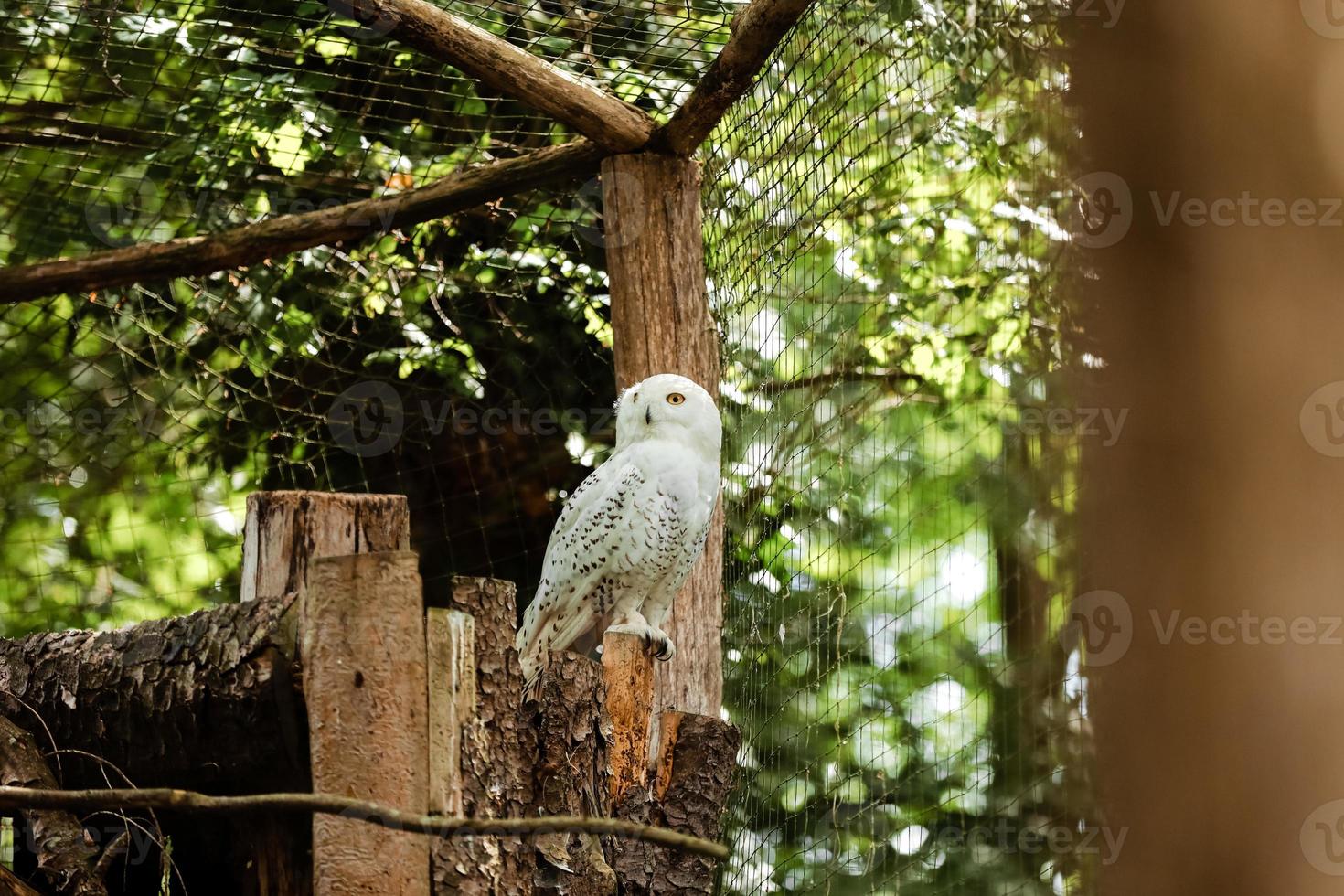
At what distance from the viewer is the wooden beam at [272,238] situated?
3518 millimetres

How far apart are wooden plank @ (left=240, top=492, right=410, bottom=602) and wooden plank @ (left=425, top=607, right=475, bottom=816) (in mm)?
320

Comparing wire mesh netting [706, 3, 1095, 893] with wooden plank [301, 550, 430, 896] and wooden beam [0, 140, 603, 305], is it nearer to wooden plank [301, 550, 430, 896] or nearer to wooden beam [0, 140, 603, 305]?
wooden beam [0, 140, 603, 305]

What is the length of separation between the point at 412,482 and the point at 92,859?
8.42 ft

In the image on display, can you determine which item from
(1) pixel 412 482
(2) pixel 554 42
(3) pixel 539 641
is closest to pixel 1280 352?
(3) pixel 539 641

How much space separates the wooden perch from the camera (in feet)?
5.53

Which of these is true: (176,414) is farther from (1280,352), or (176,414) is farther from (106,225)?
(1280,352)

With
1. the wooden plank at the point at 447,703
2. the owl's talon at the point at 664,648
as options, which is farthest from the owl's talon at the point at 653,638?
the wooden plank at the point at 447,703

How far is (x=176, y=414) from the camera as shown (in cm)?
429

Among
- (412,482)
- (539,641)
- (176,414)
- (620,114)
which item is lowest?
(539,641)

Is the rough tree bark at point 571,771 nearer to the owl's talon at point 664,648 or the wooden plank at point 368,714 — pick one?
the wooden plank at point 368,714

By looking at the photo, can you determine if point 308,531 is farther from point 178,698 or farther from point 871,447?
point 871,447

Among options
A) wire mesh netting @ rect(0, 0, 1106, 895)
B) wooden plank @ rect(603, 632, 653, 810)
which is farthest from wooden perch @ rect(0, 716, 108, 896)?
wire mesh netting @ rect(0, 0, 1106, 895)

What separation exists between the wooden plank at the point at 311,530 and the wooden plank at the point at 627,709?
0.49m

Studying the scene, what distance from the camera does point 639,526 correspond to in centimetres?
281
